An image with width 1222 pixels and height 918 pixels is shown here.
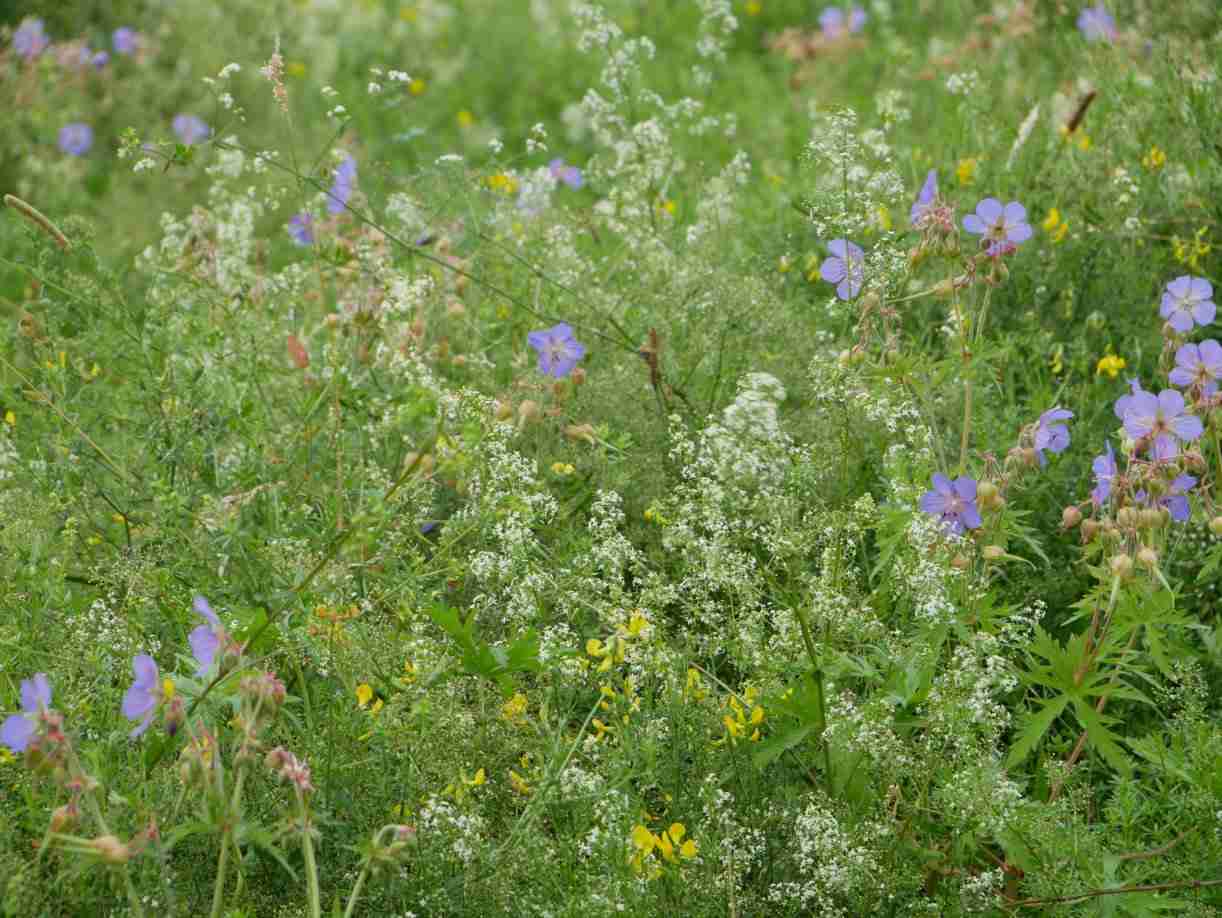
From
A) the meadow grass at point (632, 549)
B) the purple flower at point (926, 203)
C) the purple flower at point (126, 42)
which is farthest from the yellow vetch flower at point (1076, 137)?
the purple flower at point (126, 42)

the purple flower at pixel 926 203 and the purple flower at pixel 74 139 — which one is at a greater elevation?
the purple flower at pixel 74 139

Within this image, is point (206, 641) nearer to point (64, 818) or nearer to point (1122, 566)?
point (64, 818)

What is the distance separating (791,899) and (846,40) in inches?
176

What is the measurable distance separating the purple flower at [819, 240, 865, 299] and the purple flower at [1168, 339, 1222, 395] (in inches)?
20.2

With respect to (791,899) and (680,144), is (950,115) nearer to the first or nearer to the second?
(680,144)

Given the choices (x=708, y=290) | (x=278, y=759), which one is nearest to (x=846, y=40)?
(x=708, y=290)

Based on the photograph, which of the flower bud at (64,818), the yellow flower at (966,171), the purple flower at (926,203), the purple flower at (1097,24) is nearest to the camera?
the flower bud at (64,818)

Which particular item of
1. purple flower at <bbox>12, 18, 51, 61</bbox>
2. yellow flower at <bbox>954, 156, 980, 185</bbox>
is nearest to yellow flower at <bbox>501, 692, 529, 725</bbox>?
yellow flower at <bbox>954, 156, 980, 185</bbox>

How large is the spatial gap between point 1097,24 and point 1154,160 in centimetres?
96

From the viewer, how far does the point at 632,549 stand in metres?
2.34

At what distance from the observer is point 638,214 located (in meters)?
3.65

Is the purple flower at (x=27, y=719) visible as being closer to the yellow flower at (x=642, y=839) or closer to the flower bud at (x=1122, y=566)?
the yellow flower at (x=642, y=839)

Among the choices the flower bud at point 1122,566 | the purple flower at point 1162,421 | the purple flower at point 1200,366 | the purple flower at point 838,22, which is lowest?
the flower bud at point 1122,566

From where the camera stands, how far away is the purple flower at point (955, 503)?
2.25 meters
